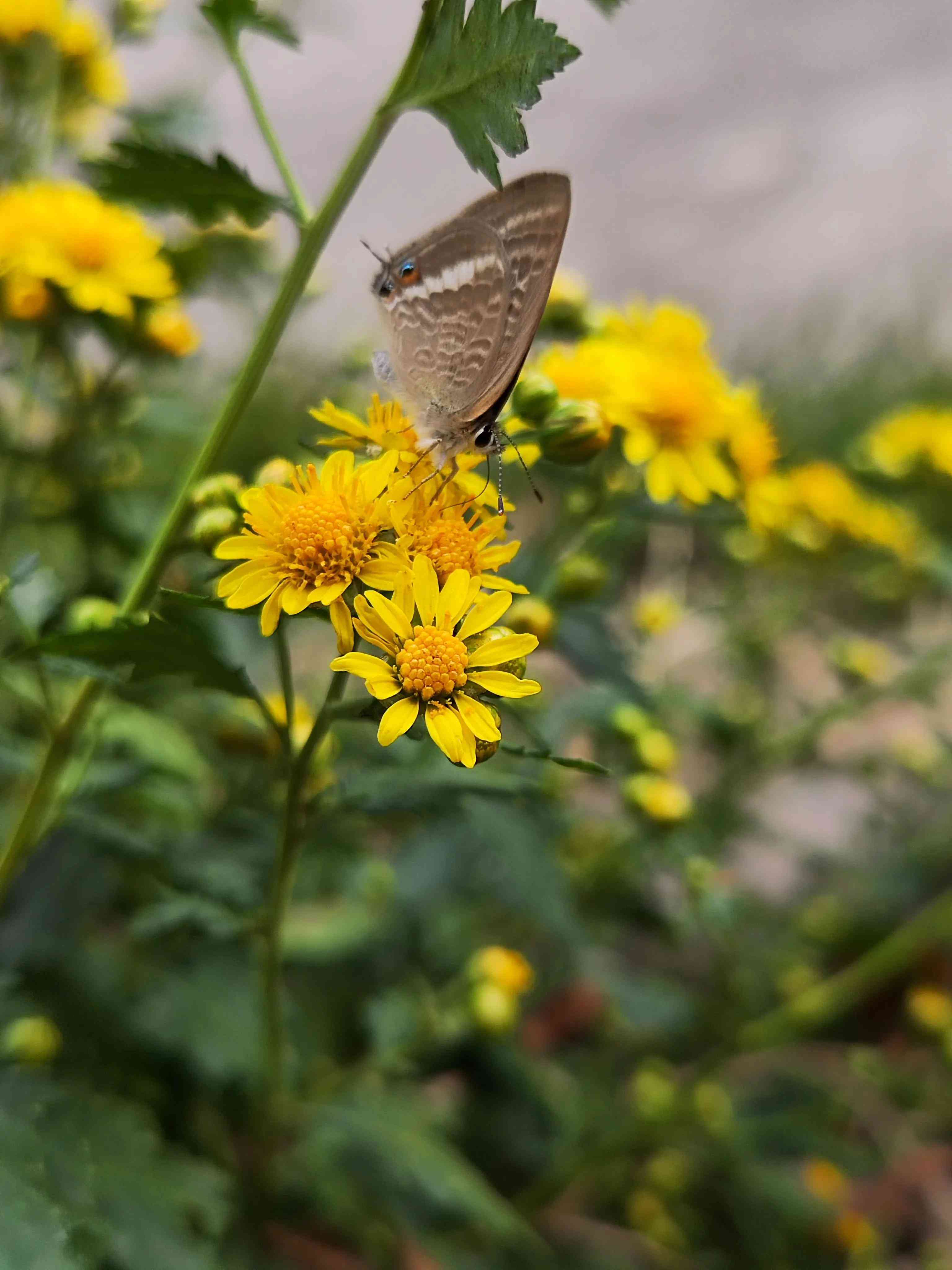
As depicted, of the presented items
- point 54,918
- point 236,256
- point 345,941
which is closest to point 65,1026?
point 54,918

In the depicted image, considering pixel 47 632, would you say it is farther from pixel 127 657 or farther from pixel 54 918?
pixel 54 918

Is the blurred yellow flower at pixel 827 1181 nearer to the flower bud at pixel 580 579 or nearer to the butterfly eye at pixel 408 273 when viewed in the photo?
the flower bud at pixel 580 579

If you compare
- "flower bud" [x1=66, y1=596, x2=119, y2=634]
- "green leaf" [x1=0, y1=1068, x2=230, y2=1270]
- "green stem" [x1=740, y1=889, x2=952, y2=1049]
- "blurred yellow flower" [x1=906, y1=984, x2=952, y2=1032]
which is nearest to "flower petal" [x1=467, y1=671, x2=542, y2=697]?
"flower bud" [x1=66, y1=596, x2=119, y2=634]

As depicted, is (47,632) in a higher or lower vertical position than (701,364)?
lower

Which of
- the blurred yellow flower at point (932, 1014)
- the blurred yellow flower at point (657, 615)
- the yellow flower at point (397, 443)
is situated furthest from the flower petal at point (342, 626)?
the blurred yellow flower at point (932, 1014)

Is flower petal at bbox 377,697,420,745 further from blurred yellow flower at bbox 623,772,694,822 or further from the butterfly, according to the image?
blurred yellow flower at bbox 623,772,694,822

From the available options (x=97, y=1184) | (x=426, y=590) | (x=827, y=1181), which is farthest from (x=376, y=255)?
(x=827, y=1181)
